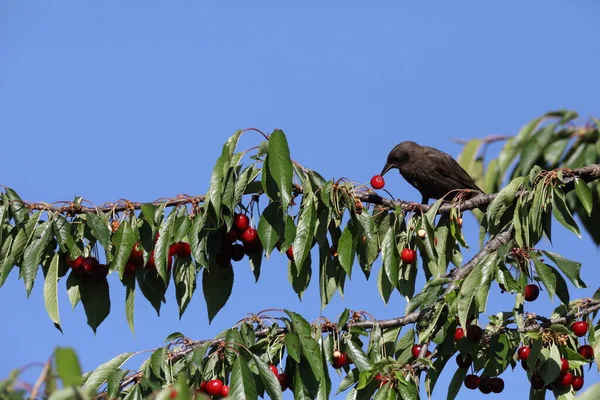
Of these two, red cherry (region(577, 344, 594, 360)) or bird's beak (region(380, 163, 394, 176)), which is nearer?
red cherry (region(577, 344, 594, 360))

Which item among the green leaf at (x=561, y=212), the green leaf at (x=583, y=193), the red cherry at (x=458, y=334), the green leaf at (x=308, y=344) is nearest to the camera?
the green leaf at (x=308, y=344)

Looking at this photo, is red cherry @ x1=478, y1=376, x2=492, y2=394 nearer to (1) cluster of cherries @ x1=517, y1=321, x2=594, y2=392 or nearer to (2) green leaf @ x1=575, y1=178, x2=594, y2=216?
(1) cluster of cherries @ x1=517, y1=321, x2=594, y2=392

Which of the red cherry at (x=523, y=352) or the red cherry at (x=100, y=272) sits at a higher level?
the red cherry at (x=100, y=272)

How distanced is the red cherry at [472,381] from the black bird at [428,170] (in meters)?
5.24

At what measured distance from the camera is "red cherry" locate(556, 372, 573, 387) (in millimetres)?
4793

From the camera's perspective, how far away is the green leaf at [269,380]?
170 inches

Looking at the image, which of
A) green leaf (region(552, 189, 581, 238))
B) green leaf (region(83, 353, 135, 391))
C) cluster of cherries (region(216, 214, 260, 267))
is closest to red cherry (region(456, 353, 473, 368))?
green leaf (region(552, 189, 581, 238))

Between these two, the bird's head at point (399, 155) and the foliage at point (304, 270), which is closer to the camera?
the foliage at point (304, 270)

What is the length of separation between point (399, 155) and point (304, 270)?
558 cm

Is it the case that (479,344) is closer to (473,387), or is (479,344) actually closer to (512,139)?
(473,387)

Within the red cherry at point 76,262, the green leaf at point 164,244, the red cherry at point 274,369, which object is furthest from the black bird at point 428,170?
the red cherry at point 274,369

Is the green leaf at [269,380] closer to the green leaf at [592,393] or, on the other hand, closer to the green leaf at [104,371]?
the green leaf at [104,371]

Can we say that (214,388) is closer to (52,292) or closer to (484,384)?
(52,292)

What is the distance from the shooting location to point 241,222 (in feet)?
16.6
